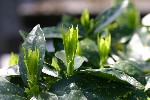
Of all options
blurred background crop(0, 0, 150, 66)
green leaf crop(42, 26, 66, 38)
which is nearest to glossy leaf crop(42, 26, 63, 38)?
green leaf crop(42, 26, 66, 38)

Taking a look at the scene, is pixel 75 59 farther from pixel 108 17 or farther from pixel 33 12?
pixel 33 12

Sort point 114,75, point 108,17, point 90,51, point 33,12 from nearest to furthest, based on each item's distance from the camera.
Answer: point 114,75 → point 90,51 → point 108,17 → point 33,12

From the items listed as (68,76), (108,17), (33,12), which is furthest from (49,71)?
(33,12)

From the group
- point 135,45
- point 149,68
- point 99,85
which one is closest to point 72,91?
point 99,85

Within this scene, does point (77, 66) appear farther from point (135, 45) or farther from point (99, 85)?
point (135, 45)

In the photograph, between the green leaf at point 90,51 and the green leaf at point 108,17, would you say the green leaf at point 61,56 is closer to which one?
the green leaf at point 90,51

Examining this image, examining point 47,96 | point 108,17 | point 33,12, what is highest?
point 33,12

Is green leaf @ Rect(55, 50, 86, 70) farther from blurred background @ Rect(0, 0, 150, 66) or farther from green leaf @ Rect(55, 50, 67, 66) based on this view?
blurred background @ Rect(0, 0, 150, 66)
